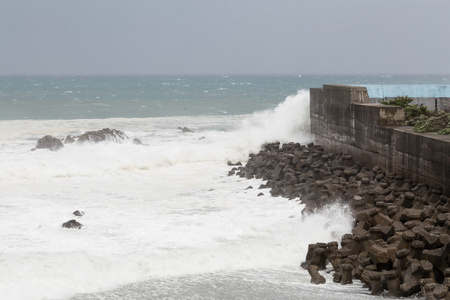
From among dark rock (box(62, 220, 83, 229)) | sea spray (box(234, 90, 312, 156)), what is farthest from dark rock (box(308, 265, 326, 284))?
sea spray (box(234, 90, 312, 156))

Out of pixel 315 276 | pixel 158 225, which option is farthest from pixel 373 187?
pixel 158 225

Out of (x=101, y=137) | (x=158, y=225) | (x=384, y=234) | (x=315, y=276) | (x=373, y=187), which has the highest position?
(x=101, y=137)

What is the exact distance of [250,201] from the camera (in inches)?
529

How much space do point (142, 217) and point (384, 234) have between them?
496 cm

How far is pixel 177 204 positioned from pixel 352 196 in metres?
3.80

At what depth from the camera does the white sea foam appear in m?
8.97

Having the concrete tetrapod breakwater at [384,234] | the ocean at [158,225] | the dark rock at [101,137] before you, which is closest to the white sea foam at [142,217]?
the ocean at [158,225]

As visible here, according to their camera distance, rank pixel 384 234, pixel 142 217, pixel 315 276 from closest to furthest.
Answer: pixel 315 276 → pixel 384 234 → pixel 142 217

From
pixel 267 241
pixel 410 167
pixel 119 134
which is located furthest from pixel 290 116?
pixel 267 241

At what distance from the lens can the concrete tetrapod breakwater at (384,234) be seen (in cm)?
788

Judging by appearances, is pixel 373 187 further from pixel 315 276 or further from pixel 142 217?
pixel 142 217

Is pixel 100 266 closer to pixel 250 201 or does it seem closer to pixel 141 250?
pixel 141 250

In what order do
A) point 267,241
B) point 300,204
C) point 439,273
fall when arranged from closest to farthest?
point 439,273 → point 267,241 → point 300,204

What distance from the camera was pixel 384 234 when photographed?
350 inches
